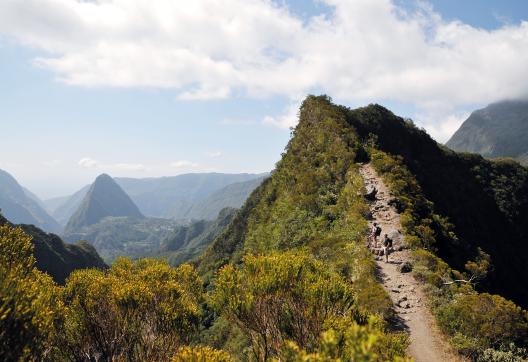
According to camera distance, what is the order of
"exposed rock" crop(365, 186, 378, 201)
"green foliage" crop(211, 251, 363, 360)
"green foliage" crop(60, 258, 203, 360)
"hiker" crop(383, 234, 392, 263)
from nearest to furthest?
"green foliage" crop(211, 251, 363, 360) → "green foliage" crop(60, 258, 203, 360) → "hiker" crop(383, 234, 392, 263) → "exposed rock" crop(365, 186, 378, 201)

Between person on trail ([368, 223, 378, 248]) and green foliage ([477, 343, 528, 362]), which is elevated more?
person on trail ([368, 223, 378, 248])

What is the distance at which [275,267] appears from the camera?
20516 millimetres

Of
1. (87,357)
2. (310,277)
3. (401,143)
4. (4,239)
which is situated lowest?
(87,357)

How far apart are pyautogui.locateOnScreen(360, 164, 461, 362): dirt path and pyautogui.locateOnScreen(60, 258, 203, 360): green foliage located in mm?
14428

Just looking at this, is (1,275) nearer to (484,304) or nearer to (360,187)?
(484,304)

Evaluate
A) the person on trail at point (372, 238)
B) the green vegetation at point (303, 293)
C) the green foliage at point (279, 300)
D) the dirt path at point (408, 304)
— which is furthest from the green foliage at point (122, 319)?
the person on trail at point (372, 238)

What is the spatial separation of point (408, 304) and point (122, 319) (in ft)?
66.0

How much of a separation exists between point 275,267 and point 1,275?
11.8m

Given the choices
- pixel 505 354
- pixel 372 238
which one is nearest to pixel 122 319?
pixel 505 354

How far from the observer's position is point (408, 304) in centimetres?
2984

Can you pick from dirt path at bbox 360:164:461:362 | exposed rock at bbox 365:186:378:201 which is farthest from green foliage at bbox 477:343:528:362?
exposed rock at bbox 365:186:378:201

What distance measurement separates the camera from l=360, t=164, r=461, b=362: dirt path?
24.8 m

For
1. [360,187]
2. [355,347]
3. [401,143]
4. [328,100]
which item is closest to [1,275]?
[355,347]

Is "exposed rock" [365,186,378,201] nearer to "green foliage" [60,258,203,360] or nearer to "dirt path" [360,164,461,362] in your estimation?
"dirt path" [360,164,461,362]
